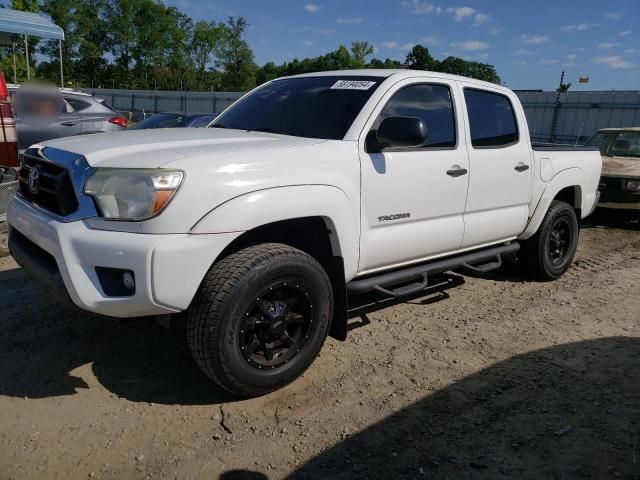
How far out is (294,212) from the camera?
116 inches

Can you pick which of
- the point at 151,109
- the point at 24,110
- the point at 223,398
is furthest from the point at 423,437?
the point at 151,109

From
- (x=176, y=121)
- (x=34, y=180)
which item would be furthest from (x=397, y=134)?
(x=176, y=121)

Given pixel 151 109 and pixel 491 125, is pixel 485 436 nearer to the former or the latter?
pixel 491 125

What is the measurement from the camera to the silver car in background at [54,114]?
879 centimetres

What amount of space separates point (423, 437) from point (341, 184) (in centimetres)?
148

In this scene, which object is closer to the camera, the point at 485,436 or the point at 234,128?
the point at 485,436

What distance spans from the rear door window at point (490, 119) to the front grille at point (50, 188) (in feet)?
9.64

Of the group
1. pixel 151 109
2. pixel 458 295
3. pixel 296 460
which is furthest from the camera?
pixel 151 109

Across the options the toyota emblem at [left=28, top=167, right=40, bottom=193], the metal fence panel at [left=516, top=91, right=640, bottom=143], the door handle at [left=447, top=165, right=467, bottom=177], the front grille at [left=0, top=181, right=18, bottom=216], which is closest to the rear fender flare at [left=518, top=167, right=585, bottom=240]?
the door handle at [left=447, top=165, right=467, bottom=177]

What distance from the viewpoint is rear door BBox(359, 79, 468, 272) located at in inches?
135

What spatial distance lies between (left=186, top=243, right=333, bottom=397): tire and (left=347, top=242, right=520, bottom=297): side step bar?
0.43m

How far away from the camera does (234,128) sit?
158 inches

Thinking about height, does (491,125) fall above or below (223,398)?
above

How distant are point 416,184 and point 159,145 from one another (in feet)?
5.63
